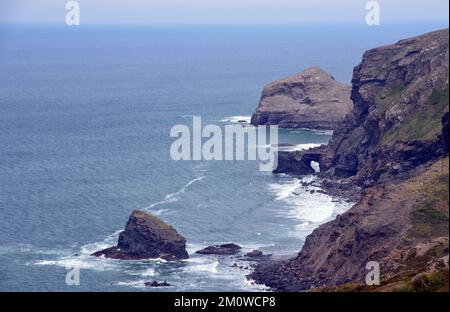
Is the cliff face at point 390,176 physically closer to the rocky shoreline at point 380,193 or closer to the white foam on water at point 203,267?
the rocky shoreline at point 380,193

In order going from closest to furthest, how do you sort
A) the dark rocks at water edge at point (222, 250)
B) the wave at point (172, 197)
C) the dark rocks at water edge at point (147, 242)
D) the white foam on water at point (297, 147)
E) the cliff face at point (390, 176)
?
the cliff face at point (390, 176) < the dark rocks at water edge at point (147, 242) < the dark rocks at water edge at point (222, 250) < the wave at point (172, 197) < the white foam on water at point (297, 147)

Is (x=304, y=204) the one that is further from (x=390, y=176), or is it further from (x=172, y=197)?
(x=172, y=197)

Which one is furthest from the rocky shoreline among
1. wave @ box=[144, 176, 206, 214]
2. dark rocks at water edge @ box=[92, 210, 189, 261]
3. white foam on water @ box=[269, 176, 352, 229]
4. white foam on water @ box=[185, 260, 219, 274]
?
wave @ box=[144, 176, 206, 214]

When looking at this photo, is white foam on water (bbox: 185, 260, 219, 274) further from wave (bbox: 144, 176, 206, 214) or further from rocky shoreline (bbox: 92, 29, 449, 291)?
wave (bbox: 144, 176, 206, 214)

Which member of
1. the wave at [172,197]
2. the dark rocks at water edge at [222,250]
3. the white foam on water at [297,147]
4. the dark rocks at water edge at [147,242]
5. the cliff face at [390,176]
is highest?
the cliff face at [390,176]

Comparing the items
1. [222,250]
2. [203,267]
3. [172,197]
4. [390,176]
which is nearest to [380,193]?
[222,250]

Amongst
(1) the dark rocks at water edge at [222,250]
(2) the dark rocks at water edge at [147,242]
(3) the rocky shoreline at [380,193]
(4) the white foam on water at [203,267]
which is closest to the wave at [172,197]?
(3) the rocky shoreline at [380,193]

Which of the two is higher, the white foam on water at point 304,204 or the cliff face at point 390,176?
the cliff face at point 390,176

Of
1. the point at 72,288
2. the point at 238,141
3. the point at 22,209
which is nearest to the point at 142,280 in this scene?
the point at 72,288

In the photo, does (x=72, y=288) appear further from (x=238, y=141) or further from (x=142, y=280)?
(x=238, y=141)
